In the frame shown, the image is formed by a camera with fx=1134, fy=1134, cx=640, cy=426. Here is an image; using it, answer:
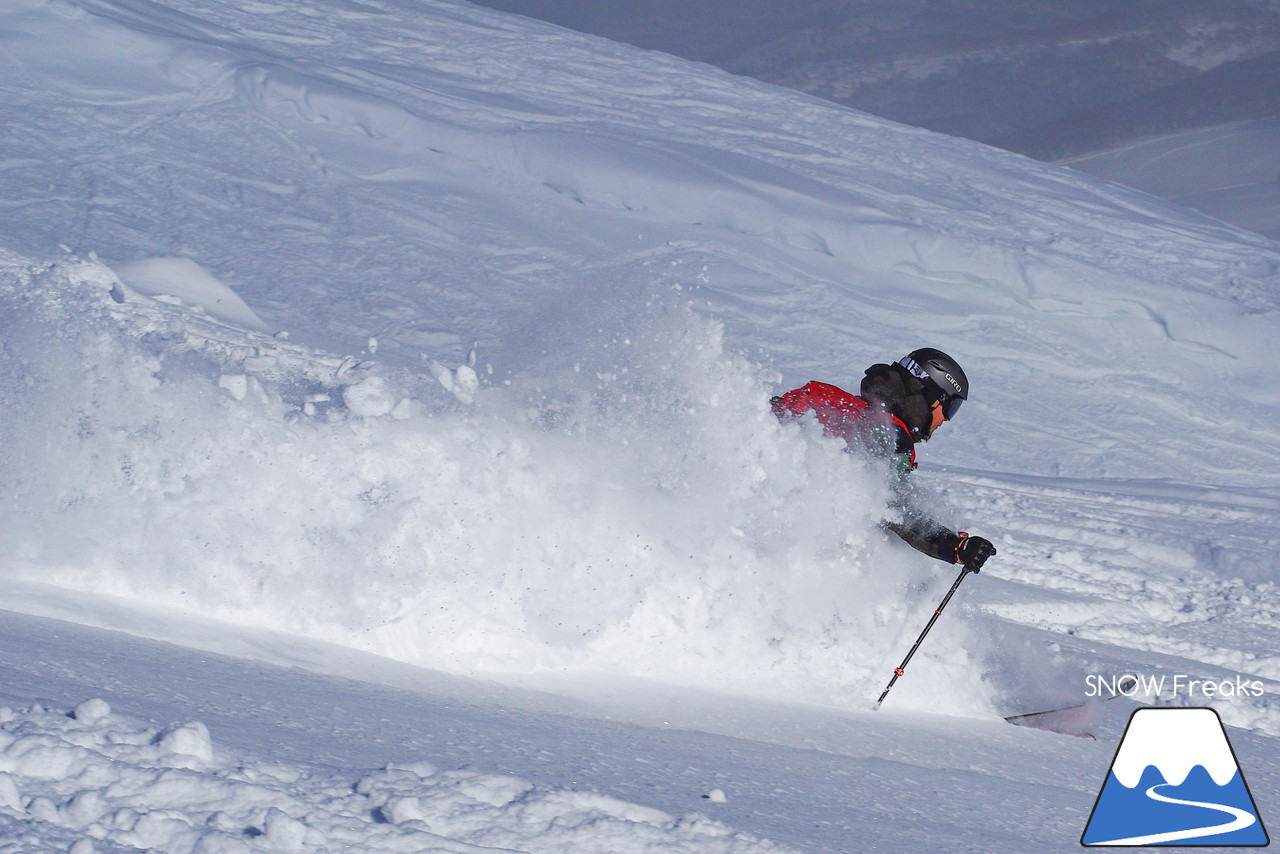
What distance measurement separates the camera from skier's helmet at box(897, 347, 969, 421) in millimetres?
4156

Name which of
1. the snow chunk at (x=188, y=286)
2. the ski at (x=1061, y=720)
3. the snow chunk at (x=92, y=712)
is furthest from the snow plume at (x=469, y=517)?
the snow chunk at (x=188, y=286)

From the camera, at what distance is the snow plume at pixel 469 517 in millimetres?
3342

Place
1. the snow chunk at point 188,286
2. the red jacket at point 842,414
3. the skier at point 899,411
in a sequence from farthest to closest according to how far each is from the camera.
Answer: the snow chunk at point 188,286 → the red jacket at point 842,414 → the skier at point 899,411

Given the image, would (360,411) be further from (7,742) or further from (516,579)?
(7,742)

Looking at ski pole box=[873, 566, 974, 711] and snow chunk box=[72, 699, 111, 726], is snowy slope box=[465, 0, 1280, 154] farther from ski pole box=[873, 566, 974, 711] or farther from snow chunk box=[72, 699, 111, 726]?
snow chunk box=[72, 699, 111, 726]

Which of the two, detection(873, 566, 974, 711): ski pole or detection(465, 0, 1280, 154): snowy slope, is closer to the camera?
detection(873, 566, 974, 711): ski pole

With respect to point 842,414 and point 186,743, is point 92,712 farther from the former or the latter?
point 842,414

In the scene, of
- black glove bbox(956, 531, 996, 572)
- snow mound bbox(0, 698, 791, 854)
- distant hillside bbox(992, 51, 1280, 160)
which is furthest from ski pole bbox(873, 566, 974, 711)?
distant hillside bbox(992, 51, 1280, 160)

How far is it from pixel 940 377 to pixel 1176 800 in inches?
73.9

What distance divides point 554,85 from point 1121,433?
6.81 metres

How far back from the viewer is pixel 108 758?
1.82m

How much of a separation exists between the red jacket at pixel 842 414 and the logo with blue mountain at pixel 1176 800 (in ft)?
4.15

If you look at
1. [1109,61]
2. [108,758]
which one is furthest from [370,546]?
[1109,61]

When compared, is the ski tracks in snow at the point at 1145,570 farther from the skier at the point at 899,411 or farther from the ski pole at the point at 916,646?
the skier at the point at 899,411
